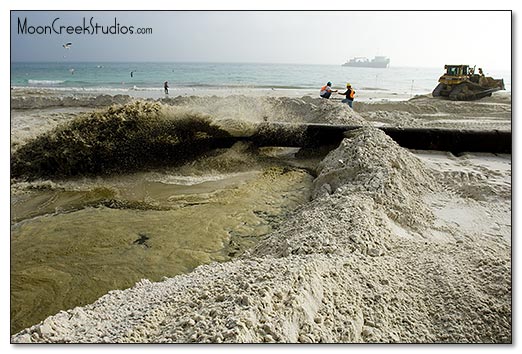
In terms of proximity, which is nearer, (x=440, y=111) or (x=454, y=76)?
(x=440, y=111)

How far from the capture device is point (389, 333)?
2.05 metres

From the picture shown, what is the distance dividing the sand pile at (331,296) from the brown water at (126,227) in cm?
35

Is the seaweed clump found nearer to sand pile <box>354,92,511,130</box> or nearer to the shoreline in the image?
the shoreline

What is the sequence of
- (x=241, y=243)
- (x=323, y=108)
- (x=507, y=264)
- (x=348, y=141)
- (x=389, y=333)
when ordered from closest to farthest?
1. (x=389, y=333)
2. (x=507, y=264)
3. (x=241, y=243)
4. (x=348, y=141)
5. (x=323, y=108)

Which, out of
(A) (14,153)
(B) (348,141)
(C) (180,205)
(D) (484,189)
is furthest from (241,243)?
(A) (14,153)

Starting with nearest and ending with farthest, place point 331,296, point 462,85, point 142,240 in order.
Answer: point 331,296, point 142,240, point 462,85

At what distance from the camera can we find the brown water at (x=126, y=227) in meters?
2.95

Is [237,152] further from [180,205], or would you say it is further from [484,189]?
[484,189]

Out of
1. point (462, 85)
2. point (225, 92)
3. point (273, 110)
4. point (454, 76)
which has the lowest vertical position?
point (273, 110)

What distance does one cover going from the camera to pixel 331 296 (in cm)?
212

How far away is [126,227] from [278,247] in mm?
1720

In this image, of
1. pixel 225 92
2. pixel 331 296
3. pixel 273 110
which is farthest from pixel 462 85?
pixel 331 296

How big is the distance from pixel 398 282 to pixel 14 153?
5.03 meters

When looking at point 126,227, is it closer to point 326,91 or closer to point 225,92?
point 326,91
